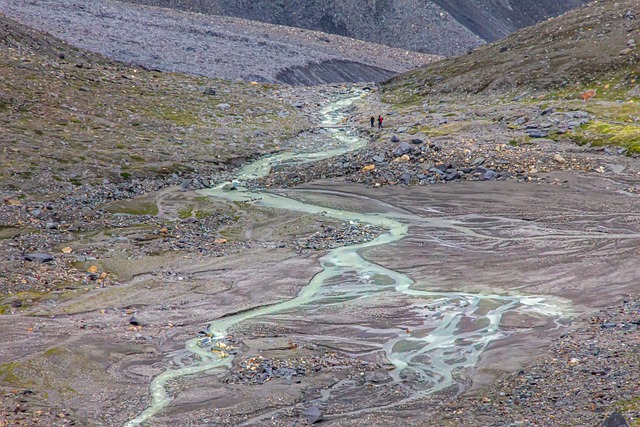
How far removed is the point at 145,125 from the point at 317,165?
15029 millimetres

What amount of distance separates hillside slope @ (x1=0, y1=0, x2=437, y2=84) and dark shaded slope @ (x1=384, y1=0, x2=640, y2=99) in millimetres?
18804

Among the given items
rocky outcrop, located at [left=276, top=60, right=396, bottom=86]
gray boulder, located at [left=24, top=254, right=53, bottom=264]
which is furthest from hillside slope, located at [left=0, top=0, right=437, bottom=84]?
gray boulder, located at [left=24, top=254, right=53, bottom=264]

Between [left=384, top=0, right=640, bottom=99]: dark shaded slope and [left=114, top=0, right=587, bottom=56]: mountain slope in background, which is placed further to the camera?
[left=114, top=0, right=587, bottom=56]: mountain slope in background

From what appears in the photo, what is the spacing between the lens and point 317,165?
61562 millimetres

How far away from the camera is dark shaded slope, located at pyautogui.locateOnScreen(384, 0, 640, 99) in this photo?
79000 millimetres

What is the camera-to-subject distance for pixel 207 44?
366 ft

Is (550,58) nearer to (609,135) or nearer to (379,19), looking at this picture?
(609,135)

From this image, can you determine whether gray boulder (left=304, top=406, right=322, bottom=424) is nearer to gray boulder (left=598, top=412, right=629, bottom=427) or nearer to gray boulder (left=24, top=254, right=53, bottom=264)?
gray boulder (left=598, top=412, right=629, bottom=427)

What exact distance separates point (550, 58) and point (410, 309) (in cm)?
5437

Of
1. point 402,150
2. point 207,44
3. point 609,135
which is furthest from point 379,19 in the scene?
point 402,150

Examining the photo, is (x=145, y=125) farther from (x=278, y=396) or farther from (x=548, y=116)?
(x=278, y=396)

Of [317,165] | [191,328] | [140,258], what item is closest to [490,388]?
[191,328]

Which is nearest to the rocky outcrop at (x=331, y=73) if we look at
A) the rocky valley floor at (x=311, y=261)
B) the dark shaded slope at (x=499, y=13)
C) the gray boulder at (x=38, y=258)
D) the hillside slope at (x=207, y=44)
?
the hillside slope at (x=207, y=44)

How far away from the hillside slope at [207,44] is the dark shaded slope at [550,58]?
1880 centimetres
